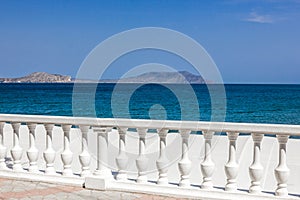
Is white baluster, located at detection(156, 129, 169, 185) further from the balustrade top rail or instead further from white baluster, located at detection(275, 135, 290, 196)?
white baluster, located at detection(275, 135, 290, 196)

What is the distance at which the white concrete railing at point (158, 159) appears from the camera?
4.21 m

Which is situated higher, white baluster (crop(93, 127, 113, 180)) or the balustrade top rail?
the balustrade top rail

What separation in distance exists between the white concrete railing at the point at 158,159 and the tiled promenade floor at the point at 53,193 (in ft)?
0.36

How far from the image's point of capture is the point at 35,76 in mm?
48688

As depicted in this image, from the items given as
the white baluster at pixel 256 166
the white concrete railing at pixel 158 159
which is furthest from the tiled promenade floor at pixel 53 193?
the white baluster at pixel 256 166

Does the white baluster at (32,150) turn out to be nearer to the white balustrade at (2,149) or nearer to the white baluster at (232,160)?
the white balustrade at (2,149)

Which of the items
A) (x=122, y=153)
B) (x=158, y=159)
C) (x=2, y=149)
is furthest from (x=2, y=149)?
(x=158, y=159)

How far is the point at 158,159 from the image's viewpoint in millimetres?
4625

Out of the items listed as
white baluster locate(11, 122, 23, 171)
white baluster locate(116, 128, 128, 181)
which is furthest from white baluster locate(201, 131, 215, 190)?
white baluster locate(11, 122, 23, 171)

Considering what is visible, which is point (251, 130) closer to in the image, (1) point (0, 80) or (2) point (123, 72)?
(2) point (123, 72)

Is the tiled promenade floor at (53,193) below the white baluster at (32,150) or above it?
below

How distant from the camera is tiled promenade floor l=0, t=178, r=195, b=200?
15.2ft

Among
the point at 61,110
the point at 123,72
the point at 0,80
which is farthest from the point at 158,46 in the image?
the point at 0,80

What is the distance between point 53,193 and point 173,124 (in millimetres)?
1816
